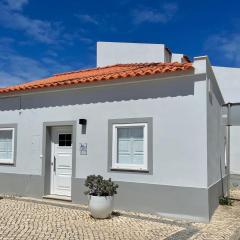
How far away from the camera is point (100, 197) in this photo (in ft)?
29.9

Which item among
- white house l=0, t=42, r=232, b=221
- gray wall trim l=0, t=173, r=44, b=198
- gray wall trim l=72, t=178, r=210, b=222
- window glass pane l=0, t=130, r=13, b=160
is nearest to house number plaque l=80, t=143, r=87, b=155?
white house l=0, t=42, r=232, b=221

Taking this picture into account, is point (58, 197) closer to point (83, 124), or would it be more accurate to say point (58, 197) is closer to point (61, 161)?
point (61, 161)

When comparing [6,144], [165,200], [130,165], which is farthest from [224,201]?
[6,144]

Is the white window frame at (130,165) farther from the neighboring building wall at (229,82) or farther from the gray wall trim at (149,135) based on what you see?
the neighboring building wall at (229,82)

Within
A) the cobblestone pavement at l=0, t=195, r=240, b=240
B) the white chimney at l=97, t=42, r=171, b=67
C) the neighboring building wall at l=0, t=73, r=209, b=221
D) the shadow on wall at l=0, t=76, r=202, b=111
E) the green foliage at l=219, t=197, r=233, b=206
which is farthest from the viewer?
the white chimney at l=97, t=42, r=171, b=67

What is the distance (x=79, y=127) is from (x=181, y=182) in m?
3.73

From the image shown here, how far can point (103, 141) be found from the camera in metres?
10.9

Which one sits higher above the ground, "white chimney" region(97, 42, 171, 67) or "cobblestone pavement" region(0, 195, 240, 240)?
"white chimney" region(97, 42, 171, 67)

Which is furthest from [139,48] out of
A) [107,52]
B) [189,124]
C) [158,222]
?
[158,222]

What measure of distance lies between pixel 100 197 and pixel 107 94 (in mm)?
3296

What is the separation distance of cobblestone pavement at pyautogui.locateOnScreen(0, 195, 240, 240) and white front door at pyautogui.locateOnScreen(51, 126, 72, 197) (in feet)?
5.46

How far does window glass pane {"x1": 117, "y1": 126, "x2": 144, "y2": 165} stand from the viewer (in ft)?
34.0

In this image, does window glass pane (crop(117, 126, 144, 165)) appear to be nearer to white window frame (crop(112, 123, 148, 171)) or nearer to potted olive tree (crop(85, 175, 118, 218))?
white window frame (crop(112, 123, 148, 171))

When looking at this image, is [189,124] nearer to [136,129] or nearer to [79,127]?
[136,129]
